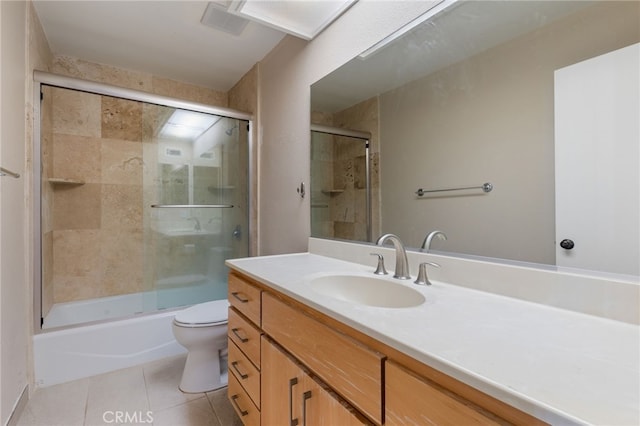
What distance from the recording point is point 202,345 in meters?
1.69

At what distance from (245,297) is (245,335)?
155mm

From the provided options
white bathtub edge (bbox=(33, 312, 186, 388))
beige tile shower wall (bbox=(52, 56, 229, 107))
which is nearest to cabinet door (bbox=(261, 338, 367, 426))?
white bathtub edge (bbox=(33, 312, 186, 388))

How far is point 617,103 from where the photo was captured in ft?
2.28

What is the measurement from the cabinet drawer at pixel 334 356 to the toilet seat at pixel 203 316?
0.83 m

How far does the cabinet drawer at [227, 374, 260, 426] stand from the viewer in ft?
3.63

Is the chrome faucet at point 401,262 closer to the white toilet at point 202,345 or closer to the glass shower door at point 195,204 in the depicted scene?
the white toilet at point 202,345

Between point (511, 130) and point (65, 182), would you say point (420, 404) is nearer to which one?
point (511, 130)

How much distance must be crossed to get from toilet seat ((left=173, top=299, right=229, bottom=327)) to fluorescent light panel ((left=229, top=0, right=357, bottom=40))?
5.52 feet

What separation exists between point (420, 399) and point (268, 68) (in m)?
2.34

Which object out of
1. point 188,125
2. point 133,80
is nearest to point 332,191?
point 188,125

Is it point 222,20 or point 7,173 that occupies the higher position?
point 222,20

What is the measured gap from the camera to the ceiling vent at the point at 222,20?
171cm

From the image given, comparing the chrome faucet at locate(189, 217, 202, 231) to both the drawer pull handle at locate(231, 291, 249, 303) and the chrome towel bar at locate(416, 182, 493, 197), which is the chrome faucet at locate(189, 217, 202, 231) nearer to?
the drawer pull handle at locate(231, 291, 249, 303)

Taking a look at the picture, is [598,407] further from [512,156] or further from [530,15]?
[530,15]
